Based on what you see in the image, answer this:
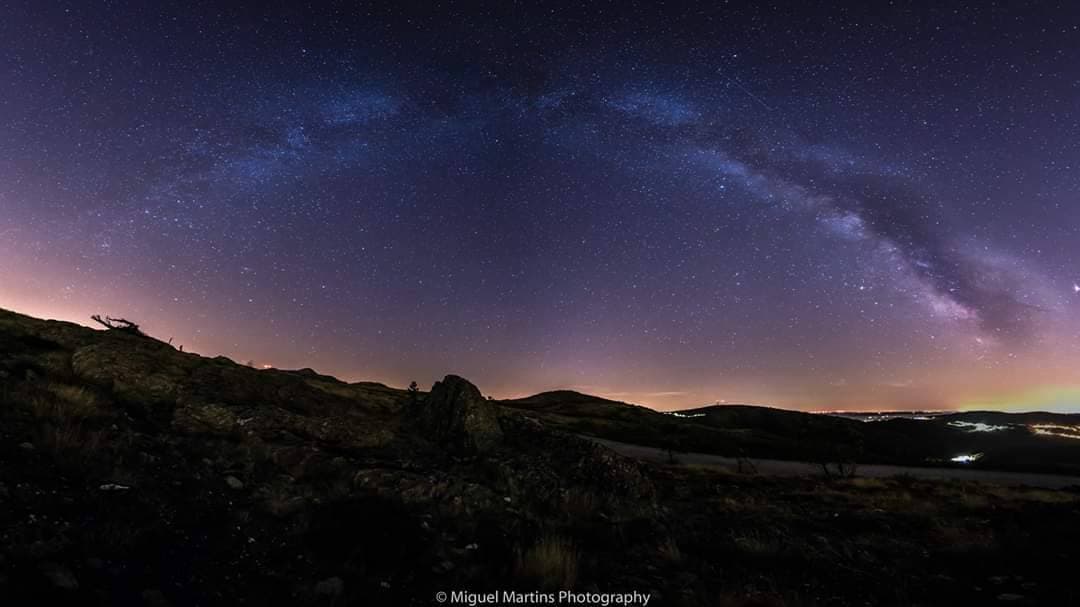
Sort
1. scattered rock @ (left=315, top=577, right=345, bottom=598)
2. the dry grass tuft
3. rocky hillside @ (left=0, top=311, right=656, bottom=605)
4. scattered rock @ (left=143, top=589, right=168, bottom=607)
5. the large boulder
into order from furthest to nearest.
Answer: the large boulder
the dry grass tuft
scattered rock @ (left=315, top=577, right=345, bottom=598)
rocky hillside @ (left=0, top=311, right=656, bottom=605)
scattered rock @ (left=143, top=589, right=168, bottom=607)

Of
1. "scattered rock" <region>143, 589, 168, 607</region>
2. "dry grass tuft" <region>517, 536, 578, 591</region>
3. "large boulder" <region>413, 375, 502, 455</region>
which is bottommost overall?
"dry grass tuft" <region>517, 536, 578, 591</region>

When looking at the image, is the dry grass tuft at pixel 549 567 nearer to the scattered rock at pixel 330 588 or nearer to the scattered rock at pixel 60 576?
the scattered rock at pixel 330 588

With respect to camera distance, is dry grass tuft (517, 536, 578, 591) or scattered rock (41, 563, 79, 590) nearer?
scattered rock (41, 563, 79, 590)

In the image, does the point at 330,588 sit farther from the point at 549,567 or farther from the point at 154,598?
the point at 549,567

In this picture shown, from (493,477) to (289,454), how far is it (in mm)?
4314

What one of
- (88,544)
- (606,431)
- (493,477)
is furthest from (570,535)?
(606,431)

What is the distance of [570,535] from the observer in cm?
960

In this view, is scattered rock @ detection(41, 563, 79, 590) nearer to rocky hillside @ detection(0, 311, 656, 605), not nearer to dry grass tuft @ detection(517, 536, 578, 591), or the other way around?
rocky hillside @ detection(0, 311, 656, 605)

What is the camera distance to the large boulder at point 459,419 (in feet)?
47.5

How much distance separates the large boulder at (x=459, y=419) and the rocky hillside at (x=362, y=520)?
7cm

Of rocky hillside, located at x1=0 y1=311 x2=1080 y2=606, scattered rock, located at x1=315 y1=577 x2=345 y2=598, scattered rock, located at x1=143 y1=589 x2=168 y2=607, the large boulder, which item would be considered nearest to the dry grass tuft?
rocky hillside, located at x1=0 y1=311 x2=1080 y2=606

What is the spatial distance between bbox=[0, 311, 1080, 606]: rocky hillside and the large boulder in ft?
0.25

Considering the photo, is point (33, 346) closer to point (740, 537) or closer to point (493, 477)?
point (493, 477)

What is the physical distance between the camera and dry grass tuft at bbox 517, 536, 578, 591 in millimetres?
7270
